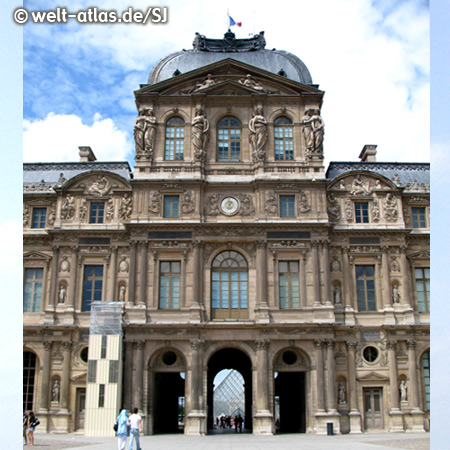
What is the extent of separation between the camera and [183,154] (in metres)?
38.5

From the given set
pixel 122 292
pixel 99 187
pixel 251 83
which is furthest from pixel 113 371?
pixel 251 83

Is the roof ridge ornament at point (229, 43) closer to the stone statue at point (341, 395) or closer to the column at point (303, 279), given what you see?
the column at point (303, 279)

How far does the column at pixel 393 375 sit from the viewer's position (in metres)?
34.6

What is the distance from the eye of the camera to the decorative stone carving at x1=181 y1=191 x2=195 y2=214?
36.9 meters

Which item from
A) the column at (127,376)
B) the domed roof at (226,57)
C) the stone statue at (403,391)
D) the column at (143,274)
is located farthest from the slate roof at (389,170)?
the column at (127,376)

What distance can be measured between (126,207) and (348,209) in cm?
1438

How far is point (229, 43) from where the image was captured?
43844 millimetres

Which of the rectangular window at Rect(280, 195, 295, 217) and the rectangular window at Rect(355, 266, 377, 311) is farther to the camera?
the rectangular window at Rect(280, 195, 295, 217)

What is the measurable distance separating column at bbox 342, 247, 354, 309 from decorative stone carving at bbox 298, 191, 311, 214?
3496 mm

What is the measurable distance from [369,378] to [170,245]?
14.4 m

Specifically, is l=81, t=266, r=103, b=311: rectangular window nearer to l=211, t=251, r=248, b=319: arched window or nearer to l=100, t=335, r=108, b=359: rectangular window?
l=100, t=335, r=108, b=359: rectangular window

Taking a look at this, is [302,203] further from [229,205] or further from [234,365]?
[234,365]

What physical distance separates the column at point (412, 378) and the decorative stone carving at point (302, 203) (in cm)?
1012

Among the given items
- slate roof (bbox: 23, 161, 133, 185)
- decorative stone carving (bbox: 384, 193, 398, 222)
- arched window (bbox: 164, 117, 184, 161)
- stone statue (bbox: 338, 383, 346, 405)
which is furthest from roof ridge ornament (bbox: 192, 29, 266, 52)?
stone statue (bbox: 338, 383, 346, 405)
